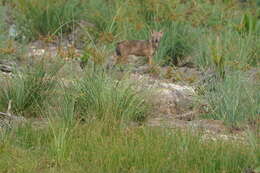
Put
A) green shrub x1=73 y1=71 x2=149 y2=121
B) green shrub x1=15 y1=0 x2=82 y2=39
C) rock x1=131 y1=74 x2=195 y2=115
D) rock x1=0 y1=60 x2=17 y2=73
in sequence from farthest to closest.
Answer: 1. green shrub x1=15 y1=0 x2=82 y2=39
2. rock x1=0 y1=60 x2=17 y2=73
3. rock x1=131 y1=74 x2=195 y2=115
4. green shrub x1=73 y1=71 x2=149 y2=121

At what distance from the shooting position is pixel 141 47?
10.9 meters

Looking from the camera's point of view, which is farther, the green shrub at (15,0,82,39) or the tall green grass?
the green shrub at (15,0,82,39)

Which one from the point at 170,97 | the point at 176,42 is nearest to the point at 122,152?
the point at 170,97

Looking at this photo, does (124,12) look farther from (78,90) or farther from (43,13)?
(78,90)

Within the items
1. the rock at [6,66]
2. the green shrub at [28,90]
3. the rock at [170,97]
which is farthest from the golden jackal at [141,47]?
the green shrub at [28,90]

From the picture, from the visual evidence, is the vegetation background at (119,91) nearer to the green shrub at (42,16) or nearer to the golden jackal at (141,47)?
the green shrub at (42,16)

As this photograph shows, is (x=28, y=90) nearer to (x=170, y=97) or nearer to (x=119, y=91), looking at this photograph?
(x=119, y=91)

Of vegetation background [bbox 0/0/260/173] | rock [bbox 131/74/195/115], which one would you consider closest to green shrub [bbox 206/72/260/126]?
vegetation background [bbox 0/0/260/173]

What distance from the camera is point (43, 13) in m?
12.1

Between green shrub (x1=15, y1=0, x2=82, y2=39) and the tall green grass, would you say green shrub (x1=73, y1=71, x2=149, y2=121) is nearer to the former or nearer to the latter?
the tall green grass

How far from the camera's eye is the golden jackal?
10.8 meters

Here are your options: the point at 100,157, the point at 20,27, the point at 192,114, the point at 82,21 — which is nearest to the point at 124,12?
the point at 82,21

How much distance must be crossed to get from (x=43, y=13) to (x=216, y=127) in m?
5.26

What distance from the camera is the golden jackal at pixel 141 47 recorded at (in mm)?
10750
